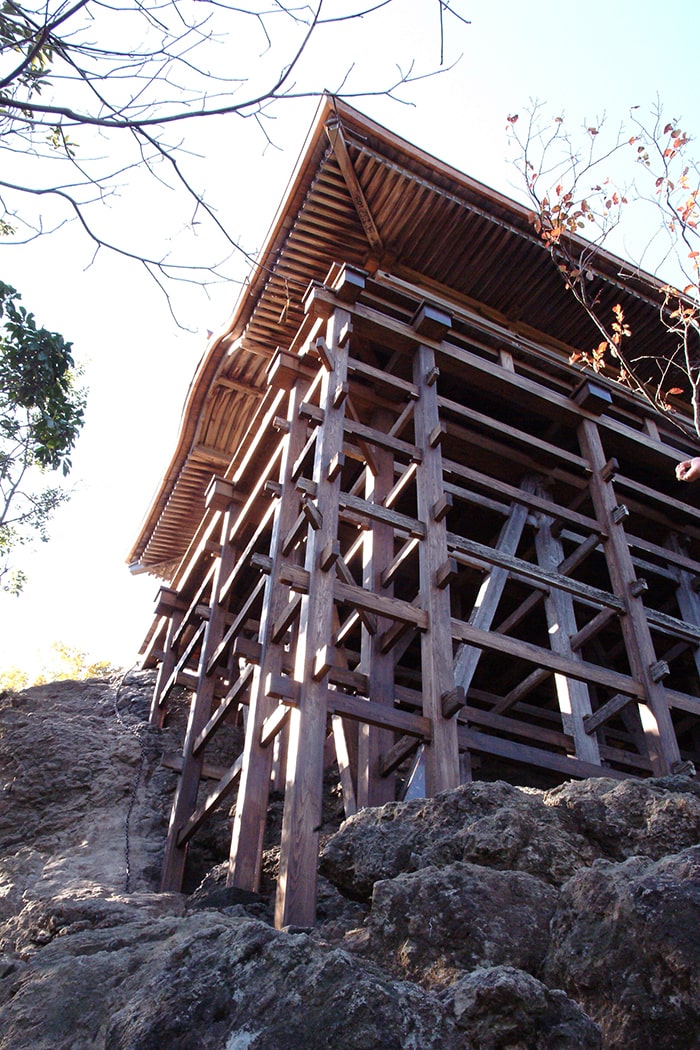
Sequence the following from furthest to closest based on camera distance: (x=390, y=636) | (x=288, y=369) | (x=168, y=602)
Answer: (x=168, y=602)
(x=288, y=369)
(x=390, y=636)

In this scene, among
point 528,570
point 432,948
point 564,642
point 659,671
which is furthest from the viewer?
point 564,642

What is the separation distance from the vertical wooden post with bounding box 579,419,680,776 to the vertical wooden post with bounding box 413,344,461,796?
156cm

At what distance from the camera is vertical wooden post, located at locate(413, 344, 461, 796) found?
4.68 meters

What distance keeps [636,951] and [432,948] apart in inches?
24.0

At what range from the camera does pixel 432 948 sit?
2555 millimetres

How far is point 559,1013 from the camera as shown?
2.04 meters

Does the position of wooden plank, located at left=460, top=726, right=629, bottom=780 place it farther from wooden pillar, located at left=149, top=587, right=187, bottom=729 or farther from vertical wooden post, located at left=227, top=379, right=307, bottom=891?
wooden pillar, located at left=149, top=587, right=187, bottom=729

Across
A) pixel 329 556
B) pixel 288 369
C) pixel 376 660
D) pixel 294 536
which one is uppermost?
pixel 288 369

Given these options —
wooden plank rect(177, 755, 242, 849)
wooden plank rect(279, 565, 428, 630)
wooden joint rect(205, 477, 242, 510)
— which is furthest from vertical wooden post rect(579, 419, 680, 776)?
wooden joint rect(205, 477, 242, 510)

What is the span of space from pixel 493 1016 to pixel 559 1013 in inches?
6.2

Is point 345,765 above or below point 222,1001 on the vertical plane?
above

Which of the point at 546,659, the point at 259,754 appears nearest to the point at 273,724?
the point at 259,754

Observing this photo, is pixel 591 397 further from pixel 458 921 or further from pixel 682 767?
pixel 458 921

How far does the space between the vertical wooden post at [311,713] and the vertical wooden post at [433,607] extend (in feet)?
2.04
